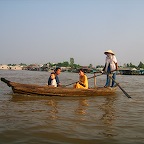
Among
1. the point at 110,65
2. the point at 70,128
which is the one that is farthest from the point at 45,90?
the point at 70,128

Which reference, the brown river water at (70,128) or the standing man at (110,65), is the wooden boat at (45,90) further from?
the brown river water at (70,128)

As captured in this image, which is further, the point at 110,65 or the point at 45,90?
the point at 110,65

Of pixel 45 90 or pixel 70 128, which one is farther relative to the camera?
pixel 45 90

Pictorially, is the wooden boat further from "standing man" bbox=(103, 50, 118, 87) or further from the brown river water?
the brown river water

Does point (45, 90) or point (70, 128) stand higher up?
point (45, 90)

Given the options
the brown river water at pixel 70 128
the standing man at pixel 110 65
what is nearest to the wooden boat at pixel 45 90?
the standing man at pixel 110 65

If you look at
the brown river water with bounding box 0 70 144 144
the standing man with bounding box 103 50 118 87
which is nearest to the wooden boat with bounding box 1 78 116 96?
the standing man with bounding box 103 50 118 87

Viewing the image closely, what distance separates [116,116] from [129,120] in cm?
47

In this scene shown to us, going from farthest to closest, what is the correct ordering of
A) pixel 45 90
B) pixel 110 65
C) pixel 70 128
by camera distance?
pixel 110 65 < pixel 45 90 < pixel 70 128

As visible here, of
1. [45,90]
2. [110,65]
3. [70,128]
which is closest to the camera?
[70,128]

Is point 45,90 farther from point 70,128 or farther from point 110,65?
point 70,128

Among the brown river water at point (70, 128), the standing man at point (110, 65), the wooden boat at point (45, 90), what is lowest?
the brown river water at point (70, 128)

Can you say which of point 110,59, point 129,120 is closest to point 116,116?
point 129,120

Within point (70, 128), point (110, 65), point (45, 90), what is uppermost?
point (110, 65)
